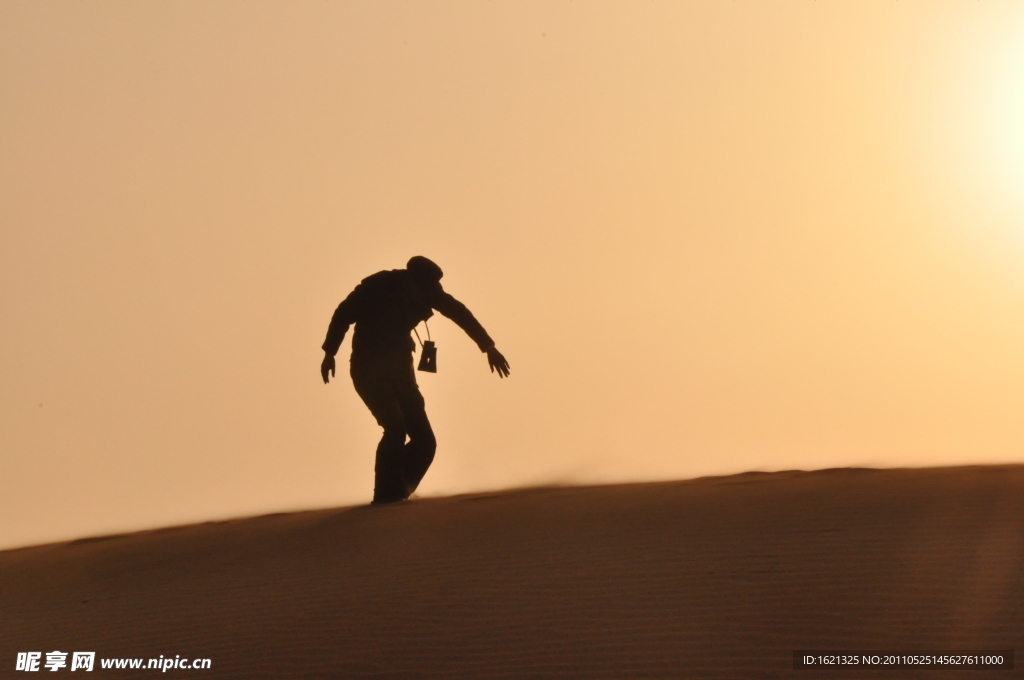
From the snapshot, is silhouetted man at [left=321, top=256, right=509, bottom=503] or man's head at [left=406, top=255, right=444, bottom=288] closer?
silhouetted man at [left=321, top=256, right=509, bottom=503]

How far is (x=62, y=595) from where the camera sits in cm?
622

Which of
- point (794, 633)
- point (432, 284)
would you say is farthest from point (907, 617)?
point (432, 284)

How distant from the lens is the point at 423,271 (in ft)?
26.0

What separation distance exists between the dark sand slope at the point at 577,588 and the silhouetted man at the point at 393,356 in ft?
1.77

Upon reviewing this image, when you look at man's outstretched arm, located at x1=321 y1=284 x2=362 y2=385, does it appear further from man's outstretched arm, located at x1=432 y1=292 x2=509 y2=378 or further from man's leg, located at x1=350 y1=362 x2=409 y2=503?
man's outstretched arm, located at x1=432 y1=292 x2=509 y2=378

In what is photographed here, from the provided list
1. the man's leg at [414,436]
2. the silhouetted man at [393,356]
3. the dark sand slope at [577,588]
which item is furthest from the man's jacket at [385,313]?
the dark sand slope at [577,588]

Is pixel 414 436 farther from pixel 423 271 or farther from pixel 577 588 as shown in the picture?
pixel 577 588

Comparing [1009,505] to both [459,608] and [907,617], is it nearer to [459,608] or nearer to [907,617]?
[907,617]

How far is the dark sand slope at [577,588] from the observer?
4.21 metres

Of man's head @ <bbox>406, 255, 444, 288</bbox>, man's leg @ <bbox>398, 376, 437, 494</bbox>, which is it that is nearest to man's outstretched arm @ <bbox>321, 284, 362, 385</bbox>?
man's head @ <bbox>406, 255, 444, 288</bbox>

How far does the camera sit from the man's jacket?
780cm

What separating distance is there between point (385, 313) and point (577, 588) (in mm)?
3517

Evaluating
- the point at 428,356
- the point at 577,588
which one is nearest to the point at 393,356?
the point at 428,356

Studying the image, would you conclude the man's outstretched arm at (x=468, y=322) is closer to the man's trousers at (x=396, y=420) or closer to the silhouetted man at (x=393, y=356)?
the silhouetted man at (x=393, y=356)
